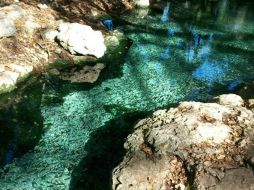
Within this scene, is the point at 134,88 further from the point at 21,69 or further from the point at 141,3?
the point at 141,3

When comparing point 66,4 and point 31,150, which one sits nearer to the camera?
point 31,150

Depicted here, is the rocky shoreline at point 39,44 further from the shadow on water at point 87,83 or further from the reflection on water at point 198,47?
the reflection on water at point 198,47

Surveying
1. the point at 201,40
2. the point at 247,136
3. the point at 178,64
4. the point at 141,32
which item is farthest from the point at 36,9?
the point at 247,136

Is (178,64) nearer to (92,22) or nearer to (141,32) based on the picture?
(141,32)

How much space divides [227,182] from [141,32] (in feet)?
34.9

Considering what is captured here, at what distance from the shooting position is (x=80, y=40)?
38.7ft

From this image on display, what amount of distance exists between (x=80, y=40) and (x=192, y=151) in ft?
22.6

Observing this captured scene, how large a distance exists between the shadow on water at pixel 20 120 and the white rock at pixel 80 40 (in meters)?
2.05

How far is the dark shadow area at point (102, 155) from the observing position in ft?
22.4

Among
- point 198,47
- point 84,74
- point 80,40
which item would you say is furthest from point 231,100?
point 198,47

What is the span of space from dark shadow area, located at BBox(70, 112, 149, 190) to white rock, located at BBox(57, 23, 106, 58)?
3.64m

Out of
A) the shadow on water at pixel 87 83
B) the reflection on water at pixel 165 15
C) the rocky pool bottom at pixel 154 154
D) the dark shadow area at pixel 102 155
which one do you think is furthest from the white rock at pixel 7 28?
the reflection on water at pixel 165 15

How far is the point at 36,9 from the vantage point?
13766 millimetres

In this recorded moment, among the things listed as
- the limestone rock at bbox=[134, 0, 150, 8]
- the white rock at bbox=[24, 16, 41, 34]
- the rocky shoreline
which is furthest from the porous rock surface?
the limestone rock at bbox=[134, 0, 150, 8]
